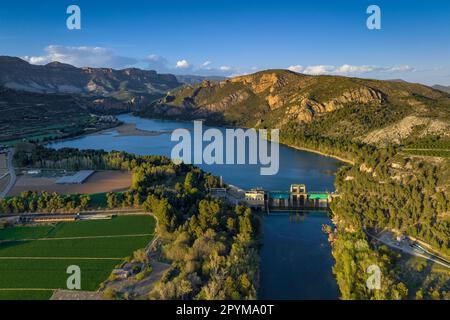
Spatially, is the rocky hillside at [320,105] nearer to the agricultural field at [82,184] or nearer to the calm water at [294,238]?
the calm water at [294,238]

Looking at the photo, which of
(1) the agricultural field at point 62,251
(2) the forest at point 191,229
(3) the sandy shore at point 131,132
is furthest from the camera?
(3) the sandy shore at point 131,132

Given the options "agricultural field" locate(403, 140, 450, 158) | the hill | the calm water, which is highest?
the hill

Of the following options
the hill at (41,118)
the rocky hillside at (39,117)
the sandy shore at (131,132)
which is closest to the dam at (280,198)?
the hill at (41,118)

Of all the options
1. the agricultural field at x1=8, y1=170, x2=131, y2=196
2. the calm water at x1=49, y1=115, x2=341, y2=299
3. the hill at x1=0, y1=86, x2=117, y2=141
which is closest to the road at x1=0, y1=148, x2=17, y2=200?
the agricultural field at x1=8, y1=170, x2=131, y2=196

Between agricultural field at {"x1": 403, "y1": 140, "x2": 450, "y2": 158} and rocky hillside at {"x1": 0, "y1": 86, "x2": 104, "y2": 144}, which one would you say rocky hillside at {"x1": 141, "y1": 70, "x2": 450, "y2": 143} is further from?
rocky hillside at {"x1": 0, "y1": 86, "x2": 104, "y2": 144}
